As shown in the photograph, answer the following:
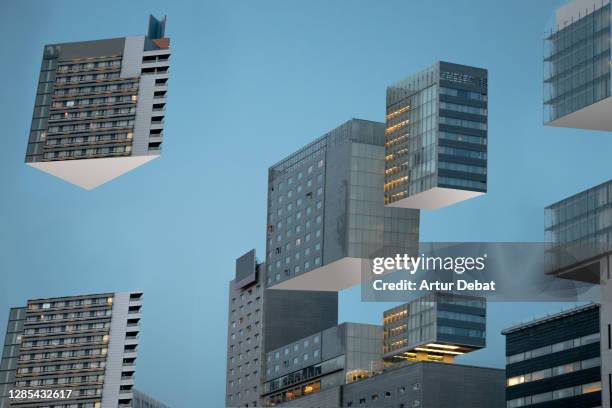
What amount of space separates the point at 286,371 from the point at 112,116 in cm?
9481

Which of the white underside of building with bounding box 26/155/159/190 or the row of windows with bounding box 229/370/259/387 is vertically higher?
the row of windows with bounding box 229/370/259/387

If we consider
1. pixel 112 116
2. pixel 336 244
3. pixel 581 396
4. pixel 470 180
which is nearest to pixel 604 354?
pixel 581 396

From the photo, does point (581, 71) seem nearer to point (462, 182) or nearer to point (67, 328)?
point (462, 182)

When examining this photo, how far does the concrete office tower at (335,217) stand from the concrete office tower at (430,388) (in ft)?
37.4

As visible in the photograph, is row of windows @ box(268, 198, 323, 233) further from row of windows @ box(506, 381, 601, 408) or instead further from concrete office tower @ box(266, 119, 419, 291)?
row of windows @ box(506, 381, 601, 408)

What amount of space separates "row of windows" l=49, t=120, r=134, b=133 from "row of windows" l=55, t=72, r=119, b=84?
5.84 feet

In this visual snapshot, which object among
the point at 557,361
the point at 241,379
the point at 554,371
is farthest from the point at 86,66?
the point at 241,379

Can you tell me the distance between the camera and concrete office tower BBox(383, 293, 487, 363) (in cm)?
12925

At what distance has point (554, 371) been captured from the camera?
102 m

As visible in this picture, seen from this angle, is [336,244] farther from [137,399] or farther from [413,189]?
[137,399]

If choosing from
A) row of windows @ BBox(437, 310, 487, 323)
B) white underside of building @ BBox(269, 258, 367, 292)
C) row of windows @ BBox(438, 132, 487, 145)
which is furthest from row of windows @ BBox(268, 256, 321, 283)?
row of windows @ BBox(437, 310, 487, 323)

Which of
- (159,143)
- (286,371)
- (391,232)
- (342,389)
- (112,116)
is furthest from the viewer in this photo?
(286,371)

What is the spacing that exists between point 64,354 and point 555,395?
43902mm

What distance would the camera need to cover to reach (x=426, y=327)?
129 metres
